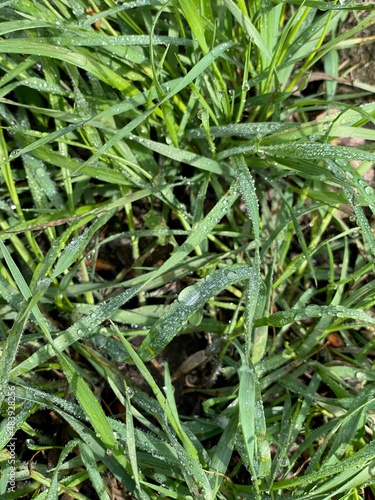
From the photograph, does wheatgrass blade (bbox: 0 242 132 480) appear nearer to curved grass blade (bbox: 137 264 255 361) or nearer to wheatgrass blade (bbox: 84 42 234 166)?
curved grass blade (bbox: 137 264 255 361)

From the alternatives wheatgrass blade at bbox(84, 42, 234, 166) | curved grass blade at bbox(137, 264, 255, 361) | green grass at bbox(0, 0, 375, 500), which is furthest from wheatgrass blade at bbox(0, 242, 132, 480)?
wheatgrass blade at bbox(84, 42, 234, 166)

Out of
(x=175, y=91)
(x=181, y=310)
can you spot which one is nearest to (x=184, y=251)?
(x=181, y=310)

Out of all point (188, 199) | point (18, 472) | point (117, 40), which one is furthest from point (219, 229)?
point (18, 472)

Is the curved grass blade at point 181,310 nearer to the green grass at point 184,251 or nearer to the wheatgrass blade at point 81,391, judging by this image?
the green grass at point 184,251

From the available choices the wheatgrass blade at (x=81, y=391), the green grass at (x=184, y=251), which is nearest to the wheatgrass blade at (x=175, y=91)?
the green grass at (x=184, y=251)

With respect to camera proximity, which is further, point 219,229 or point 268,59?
point 219,229

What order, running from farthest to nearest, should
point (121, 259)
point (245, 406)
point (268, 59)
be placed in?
point (121, 259), point (268, 59), point (245, 406)

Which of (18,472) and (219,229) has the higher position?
(219,229)

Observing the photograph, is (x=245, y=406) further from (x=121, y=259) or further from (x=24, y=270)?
(x=24, y=270)
